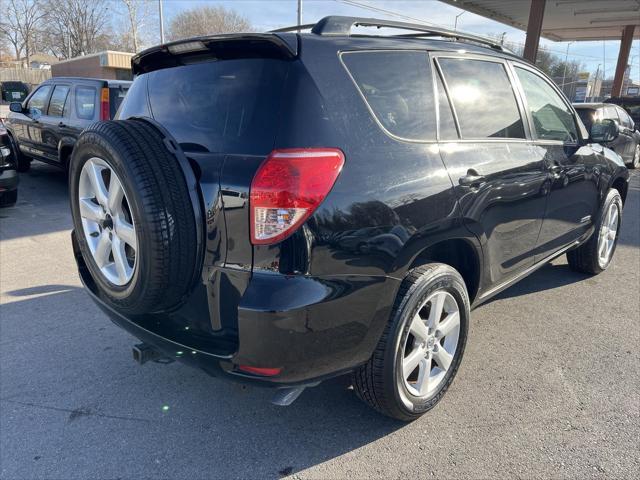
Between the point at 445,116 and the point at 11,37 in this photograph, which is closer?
the point at 445,116

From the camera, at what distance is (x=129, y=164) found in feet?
6.52

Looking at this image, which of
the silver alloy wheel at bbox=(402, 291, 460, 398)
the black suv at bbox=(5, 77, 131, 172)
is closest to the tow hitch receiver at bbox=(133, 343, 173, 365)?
the silver alloy wheel at bbox=(402, 291, 460, 398)

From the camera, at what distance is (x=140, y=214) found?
1.96 m

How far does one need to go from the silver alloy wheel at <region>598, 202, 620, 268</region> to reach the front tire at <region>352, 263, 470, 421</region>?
2.70 metres

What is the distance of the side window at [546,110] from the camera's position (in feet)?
11.1

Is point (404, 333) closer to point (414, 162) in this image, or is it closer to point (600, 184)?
point (414, 162)

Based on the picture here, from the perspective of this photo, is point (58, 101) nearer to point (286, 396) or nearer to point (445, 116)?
point (445, 116)

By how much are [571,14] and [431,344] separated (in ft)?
75.9

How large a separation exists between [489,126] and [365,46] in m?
1.04

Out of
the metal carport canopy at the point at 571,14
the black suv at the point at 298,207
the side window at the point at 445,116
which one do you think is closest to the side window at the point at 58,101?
the black suv at the point at 298,207

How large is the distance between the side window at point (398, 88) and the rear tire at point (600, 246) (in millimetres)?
2774

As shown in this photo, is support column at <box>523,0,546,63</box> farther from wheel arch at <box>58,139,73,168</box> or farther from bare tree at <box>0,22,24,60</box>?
bare tree at <box>0,22,24,60</box>

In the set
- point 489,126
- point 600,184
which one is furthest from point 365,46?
point 600,184

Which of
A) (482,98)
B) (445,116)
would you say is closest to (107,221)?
(445,116)
